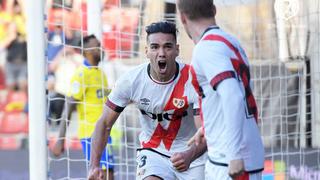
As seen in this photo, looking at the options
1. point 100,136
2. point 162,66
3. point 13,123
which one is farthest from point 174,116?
point 13,123

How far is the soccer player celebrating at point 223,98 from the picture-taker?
3461mm

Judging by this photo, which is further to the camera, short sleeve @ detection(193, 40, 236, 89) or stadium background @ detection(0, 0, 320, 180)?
stadium background @ detection(0, 0, 320, 180)

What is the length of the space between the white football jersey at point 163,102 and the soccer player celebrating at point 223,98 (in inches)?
41.2

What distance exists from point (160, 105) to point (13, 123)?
26.2ft

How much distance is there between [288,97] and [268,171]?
36.8 inches

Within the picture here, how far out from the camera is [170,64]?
4.79 m

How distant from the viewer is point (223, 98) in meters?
3.47

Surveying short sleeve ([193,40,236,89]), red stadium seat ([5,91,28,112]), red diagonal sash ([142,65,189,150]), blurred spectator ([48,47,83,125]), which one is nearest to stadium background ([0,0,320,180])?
blurred spectator ([48,47,83,125])

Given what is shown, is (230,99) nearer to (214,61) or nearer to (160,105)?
(214,61)

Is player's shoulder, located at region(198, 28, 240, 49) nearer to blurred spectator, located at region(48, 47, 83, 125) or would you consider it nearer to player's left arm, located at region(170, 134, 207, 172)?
player's left arm, located at region(170, 134, 207, 172)

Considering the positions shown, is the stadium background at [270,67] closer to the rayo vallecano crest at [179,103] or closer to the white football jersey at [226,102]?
the rayo vallecano crest at [179,103]

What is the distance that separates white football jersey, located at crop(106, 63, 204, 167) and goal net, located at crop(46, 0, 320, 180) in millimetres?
2846

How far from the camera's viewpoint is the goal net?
27.0 ft

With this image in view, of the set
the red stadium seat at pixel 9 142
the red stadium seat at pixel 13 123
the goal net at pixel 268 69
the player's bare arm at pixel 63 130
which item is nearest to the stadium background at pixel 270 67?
the goal net at pixel 268 69
